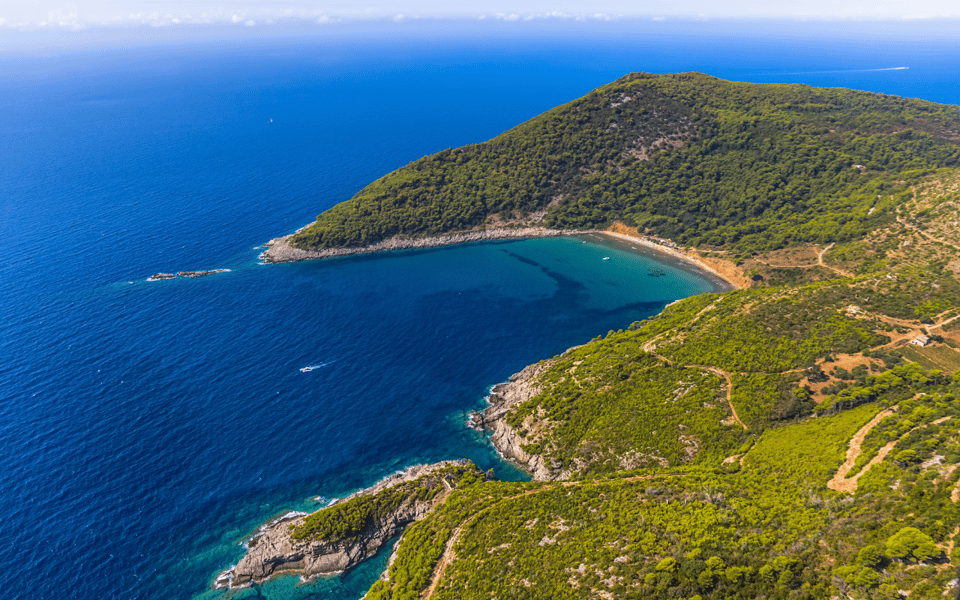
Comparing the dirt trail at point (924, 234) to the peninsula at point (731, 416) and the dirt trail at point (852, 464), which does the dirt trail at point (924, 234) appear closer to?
the peninsula at point (731, 416)

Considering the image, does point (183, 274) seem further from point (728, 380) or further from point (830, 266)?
point (830, 266)

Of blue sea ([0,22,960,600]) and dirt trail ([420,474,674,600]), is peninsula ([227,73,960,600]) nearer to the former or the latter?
dirt trail ([420,474,674,600])

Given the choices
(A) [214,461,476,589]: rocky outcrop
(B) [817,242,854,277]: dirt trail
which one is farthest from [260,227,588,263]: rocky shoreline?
(A) [214,461,476,589]: rocky outcrop

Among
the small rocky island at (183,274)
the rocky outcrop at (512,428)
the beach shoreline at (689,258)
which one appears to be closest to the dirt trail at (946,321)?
the beach shoreline at (689,258)

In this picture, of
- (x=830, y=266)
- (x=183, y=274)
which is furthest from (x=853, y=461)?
(x=183, y=274)

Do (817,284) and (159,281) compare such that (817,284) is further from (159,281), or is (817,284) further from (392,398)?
(159,281)

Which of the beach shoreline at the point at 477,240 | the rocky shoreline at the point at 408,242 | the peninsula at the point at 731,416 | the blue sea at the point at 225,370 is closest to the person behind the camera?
the peninsula at the point at 731,416
